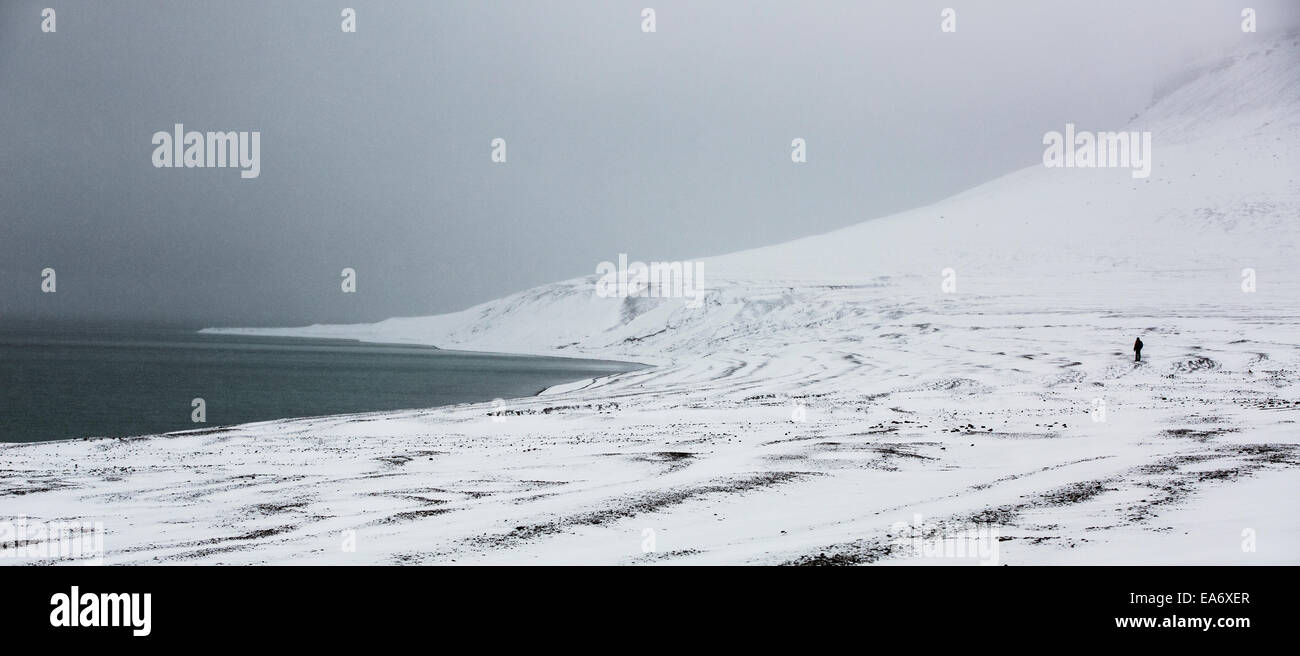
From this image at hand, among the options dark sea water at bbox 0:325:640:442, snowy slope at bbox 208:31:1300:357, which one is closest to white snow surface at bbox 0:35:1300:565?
dark sea water at bbox 0:325:640:442

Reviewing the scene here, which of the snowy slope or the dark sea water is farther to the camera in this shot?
the snowy slope

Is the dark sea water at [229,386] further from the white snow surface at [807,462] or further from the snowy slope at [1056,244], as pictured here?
the snowy slope at [1056,244]

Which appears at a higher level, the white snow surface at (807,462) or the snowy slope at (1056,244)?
the snowy slope at (1056,244)

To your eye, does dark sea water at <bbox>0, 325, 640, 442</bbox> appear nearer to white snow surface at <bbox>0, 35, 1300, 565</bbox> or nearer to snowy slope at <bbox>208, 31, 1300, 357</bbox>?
white snow surface at <bbox>0, 35, 1300, 565</bbox>

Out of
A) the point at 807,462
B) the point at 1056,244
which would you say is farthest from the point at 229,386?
the point at 1056,244

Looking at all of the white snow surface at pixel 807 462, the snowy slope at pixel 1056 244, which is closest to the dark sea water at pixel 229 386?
the white snow surface at pixel 807 462

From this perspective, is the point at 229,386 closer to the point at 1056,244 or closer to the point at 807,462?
the point at 807,462

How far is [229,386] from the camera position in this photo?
54531 mm

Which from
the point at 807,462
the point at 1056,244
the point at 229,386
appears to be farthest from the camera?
the point at 1056,244

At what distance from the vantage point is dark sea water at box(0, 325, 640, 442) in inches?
1491

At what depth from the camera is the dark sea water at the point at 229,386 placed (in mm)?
37875

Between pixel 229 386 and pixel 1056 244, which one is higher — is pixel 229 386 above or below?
below
